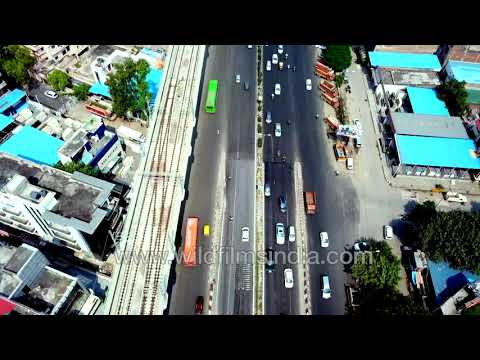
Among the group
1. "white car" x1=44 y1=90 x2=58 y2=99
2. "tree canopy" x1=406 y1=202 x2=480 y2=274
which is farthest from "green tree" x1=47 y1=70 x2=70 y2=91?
"tree canopy" x1=406 y1=202 x2=480 y2=274

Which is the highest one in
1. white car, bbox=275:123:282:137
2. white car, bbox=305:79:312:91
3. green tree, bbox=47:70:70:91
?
white car, bbox=305:79:312:91

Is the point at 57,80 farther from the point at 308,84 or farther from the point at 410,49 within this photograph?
the point at 410,49

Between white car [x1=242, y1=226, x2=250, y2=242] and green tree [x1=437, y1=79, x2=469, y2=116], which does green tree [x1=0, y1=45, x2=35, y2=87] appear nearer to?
white car [x1=242, y1=226, x2=250, y2=242]

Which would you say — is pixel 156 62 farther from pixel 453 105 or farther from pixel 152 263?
pixel 453 105

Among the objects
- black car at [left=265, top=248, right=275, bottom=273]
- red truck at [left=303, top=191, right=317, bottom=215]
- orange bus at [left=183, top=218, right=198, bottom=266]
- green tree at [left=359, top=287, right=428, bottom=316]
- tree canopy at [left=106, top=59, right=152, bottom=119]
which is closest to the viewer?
green tree at [left=359, top=287, right=428, bottom=316]

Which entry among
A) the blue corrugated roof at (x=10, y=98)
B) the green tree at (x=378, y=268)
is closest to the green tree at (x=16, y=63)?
the blue corrugated roof at (x=10, y=98)

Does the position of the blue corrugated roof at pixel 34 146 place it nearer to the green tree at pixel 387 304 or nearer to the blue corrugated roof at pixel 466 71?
the green tree at pixel 387 304

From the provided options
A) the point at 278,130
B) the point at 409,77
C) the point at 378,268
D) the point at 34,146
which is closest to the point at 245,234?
the point at 378,268
